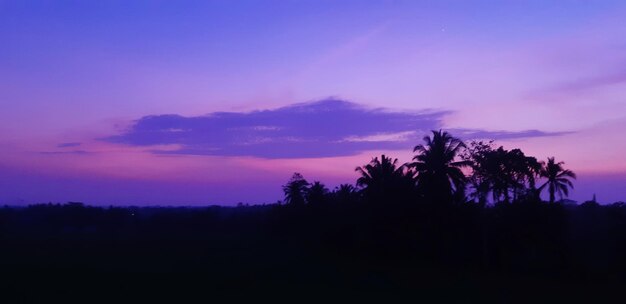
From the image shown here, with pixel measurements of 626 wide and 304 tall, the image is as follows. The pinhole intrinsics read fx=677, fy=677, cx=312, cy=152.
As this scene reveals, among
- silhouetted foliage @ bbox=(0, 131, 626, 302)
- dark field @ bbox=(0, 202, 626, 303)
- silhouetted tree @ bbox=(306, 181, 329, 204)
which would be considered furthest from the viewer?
silhouetted tree @ bbox=(306, 181, 329, 204)

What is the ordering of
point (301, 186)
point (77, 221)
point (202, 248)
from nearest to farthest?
point (202, 248) < point (301, 186) < point (77, 221)

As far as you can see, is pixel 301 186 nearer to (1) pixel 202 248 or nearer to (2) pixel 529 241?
(1) pixel 202 248

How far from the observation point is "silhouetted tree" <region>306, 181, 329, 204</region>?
5814 centimetres

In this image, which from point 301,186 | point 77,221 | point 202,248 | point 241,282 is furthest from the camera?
point 77,221

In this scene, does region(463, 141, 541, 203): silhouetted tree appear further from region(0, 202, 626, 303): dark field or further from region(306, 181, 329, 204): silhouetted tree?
region(306, 181, 329, 204): silhouetted tree

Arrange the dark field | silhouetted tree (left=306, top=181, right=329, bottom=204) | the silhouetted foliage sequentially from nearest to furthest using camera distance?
the dark field, the silhouetted foliage, silhouetted tree (left=306, top=181, right=329, bottom=204)

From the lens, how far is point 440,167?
38906 millimetres

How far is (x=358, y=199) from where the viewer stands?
46531 mm

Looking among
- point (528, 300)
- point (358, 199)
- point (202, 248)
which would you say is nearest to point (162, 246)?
point (202, 248)

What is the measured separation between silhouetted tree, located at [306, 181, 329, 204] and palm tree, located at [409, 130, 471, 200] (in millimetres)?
18965

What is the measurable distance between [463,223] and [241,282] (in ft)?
47.6

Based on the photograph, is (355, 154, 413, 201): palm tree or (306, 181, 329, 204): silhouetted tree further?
(306, 181, 329, 204): silhouetted tree

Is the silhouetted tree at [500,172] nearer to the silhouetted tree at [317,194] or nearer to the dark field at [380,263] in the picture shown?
the dark field at [380,263]

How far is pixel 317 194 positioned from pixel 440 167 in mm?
21471
